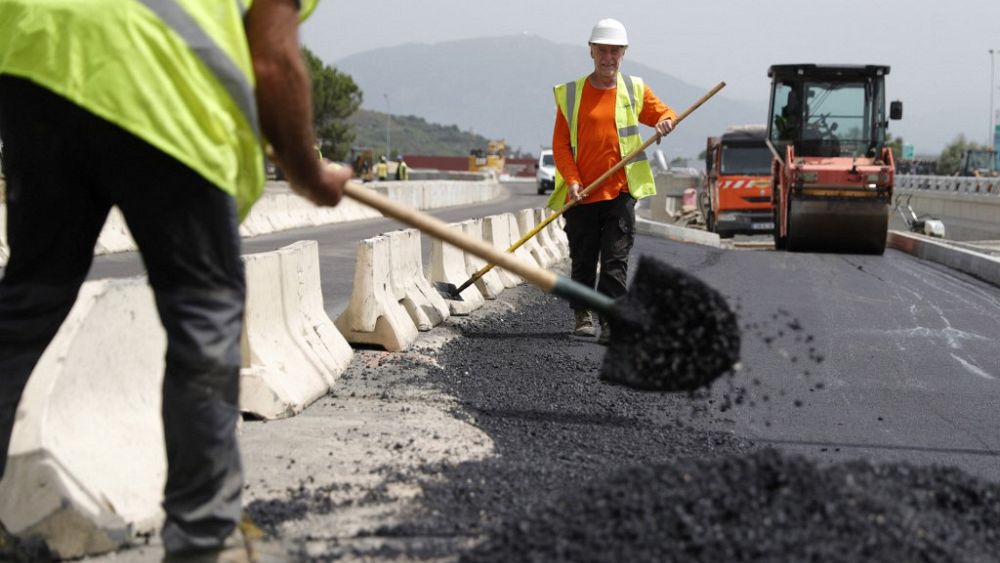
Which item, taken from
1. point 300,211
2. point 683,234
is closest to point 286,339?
point 683,234

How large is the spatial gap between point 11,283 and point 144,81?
78 cm

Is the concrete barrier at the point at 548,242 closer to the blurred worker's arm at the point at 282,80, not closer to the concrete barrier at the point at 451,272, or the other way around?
the concrete barrier at the point at 451,272

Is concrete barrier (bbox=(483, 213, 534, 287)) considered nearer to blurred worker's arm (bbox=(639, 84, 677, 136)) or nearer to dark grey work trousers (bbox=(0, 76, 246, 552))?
blurred worker's arm (bbox=(639, 84, 677, 136))

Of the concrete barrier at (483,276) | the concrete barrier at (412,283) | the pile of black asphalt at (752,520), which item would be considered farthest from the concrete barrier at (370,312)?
the pile of black asphalt at (752,520)

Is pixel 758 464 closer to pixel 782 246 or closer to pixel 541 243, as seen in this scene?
pixel 541 243

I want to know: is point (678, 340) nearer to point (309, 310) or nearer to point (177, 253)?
point (177, 253)

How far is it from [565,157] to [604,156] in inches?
11.3

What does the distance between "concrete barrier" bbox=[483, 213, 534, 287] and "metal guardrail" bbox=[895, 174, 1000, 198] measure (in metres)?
26.5

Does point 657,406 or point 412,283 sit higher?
point 412,283

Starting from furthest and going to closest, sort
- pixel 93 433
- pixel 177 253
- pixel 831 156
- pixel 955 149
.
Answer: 1. pixel 955 149
2. pixel 831 156
3. pixel 93 433
4. pixel 177 253

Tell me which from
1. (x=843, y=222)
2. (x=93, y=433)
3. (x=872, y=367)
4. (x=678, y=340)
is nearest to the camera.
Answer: (x=93, y=433)

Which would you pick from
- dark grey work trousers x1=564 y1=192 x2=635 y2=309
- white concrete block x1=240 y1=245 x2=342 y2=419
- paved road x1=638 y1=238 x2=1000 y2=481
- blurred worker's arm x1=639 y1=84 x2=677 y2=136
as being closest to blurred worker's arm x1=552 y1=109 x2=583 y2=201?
dark grey work trousers x1=564 y1=192 x2=635 y2=309

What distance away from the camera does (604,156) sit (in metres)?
8.69

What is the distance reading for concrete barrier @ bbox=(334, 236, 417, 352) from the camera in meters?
7.34
